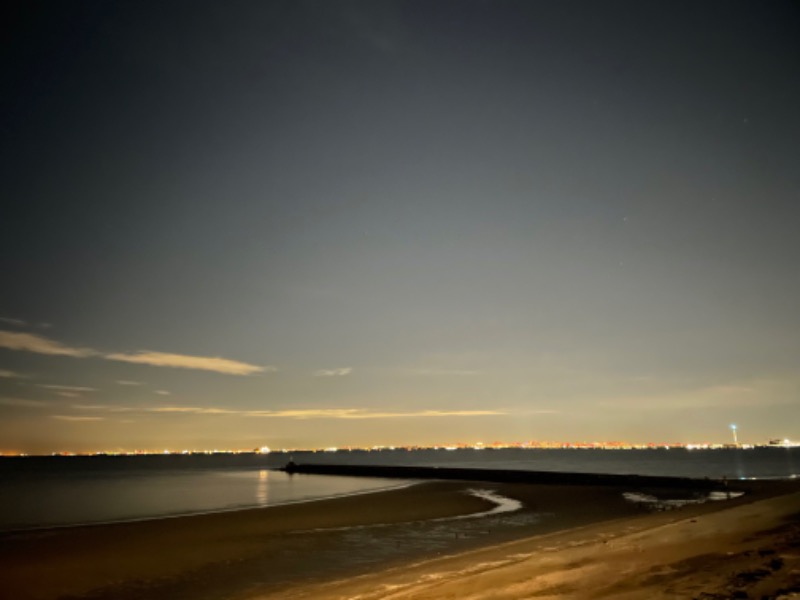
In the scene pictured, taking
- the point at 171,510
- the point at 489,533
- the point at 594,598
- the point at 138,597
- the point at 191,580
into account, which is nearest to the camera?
the point at 594,598

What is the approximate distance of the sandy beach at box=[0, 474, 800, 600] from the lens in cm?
1070

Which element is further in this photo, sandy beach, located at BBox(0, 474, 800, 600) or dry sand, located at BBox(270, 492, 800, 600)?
sandy beach, located at BBox(0, 474, 800, 600)

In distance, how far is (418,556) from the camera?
18.8m

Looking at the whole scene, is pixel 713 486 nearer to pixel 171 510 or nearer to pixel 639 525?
pixel 639 525

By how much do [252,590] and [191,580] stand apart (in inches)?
113

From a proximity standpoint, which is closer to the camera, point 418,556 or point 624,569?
point 624,569

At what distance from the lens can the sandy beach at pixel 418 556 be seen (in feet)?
35.1

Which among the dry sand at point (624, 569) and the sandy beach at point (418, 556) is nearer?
the dry sand at point (624, 569)

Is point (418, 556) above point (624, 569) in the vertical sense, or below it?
below

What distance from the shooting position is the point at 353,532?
83.1 ft

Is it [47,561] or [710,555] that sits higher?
[710,555]

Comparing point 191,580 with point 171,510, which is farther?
point 171,510

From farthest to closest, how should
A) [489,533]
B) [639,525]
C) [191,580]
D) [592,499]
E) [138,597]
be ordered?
[592,499]
[489,533]
[639,525]
[191,580]
[138,597]

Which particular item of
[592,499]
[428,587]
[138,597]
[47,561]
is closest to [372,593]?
[428,587]
